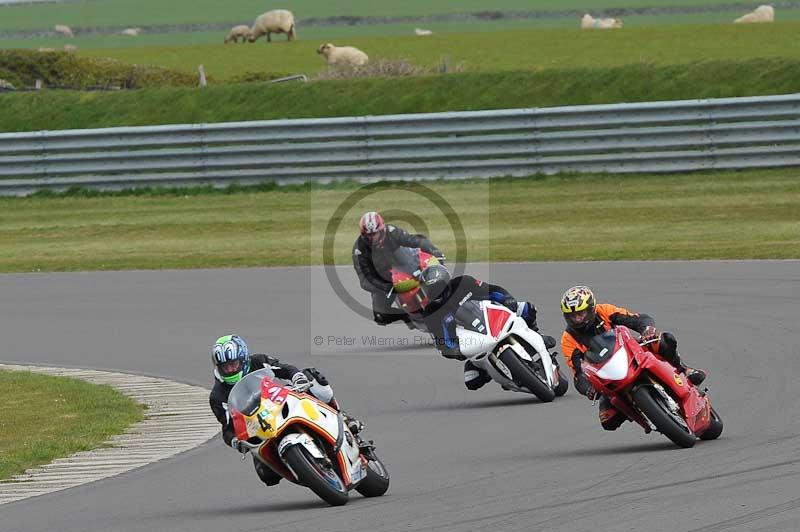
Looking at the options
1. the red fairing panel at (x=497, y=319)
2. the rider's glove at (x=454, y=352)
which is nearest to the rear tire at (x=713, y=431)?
the red fairing panel at (x=497, y=319)

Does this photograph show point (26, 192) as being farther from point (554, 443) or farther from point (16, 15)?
point (16, 15)

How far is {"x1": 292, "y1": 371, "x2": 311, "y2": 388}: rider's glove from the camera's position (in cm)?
961

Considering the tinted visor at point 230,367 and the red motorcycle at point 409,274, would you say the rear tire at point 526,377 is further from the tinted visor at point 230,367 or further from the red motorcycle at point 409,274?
the tinted visor at point 230,367

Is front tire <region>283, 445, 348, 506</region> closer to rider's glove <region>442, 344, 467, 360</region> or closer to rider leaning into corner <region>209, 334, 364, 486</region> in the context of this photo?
rider leaning into corner <region>209, 334, 364, 486</region>

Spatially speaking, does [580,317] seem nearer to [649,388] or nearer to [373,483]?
[649,388]

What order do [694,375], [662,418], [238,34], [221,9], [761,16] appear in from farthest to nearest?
[221,9]
[238,34]
[761,16]
[694,375]
[662,418]

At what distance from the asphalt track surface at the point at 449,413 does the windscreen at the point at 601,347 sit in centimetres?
66

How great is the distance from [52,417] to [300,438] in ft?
17.5

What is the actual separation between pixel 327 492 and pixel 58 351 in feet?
29.1

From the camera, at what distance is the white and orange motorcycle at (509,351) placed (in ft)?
42.7

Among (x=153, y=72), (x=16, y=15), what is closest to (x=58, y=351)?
(x=153, y=72)

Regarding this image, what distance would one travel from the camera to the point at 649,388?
10539mm

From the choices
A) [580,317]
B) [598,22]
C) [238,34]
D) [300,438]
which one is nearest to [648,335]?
[580,317]

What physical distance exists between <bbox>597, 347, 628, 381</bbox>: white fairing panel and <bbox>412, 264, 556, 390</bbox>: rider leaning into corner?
2512 millimetres
